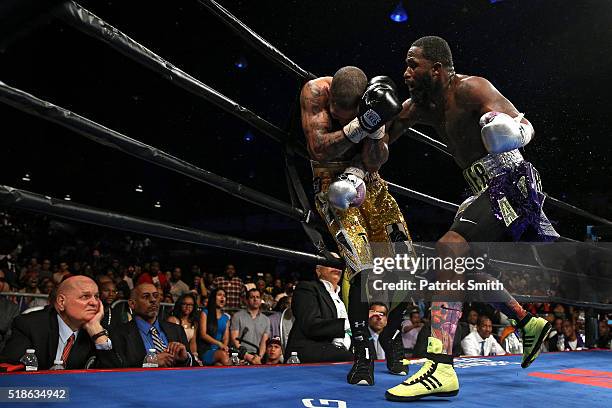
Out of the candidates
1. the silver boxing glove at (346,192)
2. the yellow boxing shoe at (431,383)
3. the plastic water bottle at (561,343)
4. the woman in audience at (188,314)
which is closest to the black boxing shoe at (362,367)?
the yellow boxing shoe at (431,383)

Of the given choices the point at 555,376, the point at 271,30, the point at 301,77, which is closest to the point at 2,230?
the point at 271,30

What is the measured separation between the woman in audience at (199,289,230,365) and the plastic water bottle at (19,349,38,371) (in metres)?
1.68

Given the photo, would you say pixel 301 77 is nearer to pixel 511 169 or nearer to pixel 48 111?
pixel 511 169

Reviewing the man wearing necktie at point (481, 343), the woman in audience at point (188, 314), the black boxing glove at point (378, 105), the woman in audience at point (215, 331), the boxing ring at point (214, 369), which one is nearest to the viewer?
the boxing ring at point (214, 369)

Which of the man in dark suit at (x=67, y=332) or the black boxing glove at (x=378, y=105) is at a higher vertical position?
the black boxing glove at (x=378, y=105)

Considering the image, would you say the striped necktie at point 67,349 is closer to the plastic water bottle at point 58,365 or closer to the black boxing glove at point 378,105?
the plastic water bottle at point 58,365

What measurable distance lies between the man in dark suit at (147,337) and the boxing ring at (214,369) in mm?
481

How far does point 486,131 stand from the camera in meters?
1.32

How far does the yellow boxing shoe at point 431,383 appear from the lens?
1.26 m

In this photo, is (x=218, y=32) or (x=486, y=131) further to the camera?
(x=218, y=32)

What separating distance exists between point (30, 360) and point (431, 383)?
1180mm

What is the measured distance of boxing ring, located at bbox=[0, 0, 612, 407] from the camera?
1.12 metres

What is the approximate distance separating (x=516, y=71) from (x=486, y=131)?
716cm

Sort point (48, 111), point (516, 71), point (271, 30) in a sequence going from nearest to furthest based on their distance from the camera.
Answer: point (48, 111) < point (271, 30) < point (516, 71)
